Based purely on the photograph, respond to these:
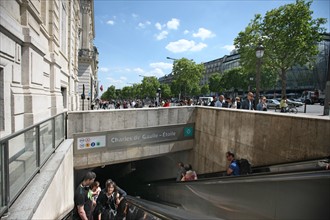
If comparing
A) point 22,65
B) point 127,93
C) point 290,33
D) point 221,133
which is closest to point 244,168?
point 221,133

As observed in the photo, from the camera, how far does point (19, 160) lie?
3154mm

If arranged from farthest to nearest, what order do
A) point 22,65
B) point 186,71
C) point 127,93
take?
point 127,93, point 186,71, point 22,65

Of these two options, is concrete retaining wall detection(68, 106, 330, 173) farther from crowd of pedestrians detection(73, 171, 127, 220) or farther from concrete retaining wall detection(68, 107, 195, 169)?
crowd of pedestrians detection(73, 171, 127, 220)

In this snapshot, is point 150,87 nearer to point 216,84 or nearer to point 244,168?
point 216,84

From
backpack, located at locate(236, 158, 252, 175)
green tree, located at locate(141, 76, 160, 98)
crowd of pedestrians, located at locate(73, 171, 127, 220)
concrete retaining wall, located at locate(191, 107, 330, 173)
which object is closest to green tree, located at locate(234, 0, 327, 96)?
concrete retaining wall, located at locate(191, 107, 330, 173)

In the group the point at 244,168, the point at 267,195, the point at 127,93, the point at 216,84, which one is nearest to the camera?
the point at 267,195

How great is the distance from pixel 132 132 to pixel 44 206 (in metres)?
7.23

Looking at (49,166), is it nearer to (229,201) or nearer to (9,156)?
(9,156)

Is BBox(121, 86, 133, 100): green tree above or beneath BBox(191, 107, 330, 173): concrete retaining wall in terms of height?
above

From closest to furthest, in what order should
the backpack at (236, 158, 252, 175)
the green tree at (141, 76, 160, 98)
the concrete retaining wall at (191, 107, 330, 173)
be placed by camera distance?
the concrete retaining wall at (191, 107, 330, 173) → the backpack at (236, 158, 252, 175) → the green tree at (141, 76, 160, 98)

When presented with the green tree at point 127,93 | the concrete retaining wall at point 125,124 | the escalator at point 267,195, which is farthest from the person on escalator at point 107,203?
the green tree at point 127,93

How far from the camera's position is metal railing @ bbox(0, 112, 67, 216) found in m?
2.61

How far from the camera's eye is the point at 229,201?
562cm

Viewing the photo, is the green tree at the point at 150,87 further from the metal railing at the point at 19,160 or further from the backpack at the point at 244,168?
the metal railing at the point at 19,160
